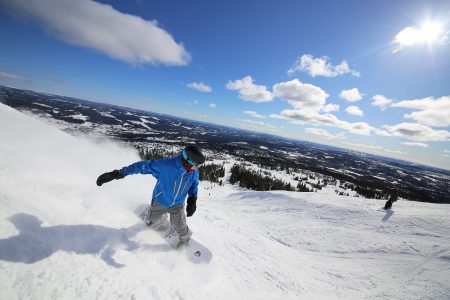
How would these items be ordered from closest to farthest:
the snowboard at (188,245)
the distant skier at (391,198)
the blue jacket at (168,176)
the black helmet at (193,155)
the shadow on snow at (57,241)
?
the shadow on snow at (57,241)
the black helmet at (193,155)
the blue jacket at (168,176)
the snowboard at (188,245)
the distant skier at (391,198)

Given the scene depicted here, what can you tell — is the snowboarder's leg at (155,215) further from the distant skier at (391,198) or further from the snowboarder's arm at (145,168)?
the distant skier at (391,198)

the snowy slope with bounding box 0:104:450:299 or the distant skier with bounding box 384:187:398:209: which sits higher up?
the distant skier with bounding box 384:187:398:209

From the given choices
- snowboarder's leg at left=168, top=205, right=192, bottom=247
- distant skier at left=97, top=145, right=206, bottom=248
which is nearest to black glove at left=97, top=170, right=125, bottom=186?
distant skier at left=97, top=145, right=206, bottom=248

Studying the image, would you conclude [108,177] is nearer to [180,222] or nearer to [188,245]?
[180,222]

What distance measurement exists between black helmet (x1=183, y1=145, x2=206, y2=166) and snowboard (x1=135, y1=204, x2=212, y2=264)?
179 centimetres

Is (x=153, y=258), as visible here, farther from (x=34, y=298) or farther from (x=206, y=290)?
(x=34, y=298)

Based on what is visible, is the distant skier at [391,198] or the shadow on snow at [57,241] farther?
the distant skier at [391,198]

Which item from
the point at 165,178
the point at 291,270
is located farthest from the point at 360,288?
the point at 165,178

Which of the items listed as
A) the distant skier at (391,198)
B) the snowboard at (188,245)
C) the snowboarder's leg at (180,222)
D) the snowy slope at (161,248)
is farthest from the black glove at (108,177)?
the distant skier at (391,198)

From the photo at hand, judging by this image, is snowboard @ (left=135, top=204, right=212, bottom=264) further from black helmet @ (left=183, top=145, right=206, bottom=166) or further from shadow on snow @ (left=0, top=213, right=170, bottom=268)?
black helmet @ (left=183, top=145, right=206, bottom=166)

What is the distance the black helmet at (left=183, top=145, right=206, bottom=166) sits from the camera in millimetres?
3857

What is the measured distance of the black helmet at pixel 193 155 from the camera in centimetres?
386

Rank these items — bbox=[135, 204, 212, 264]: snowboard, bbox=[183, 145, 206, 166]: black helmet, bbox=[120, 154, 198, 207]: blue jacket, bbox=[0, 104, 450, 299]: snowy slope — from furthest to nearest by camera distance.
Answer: bbox=[135, 204, 212, 264]: snowboard → bbox=[120, 154, 198, 207]: blue jacket → bbox=[183, 145, 206, 166]: black helmet → bbox=[0, 104, 450, 299]: snowy slope

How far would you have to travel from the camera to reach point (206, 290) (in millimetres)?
3504
